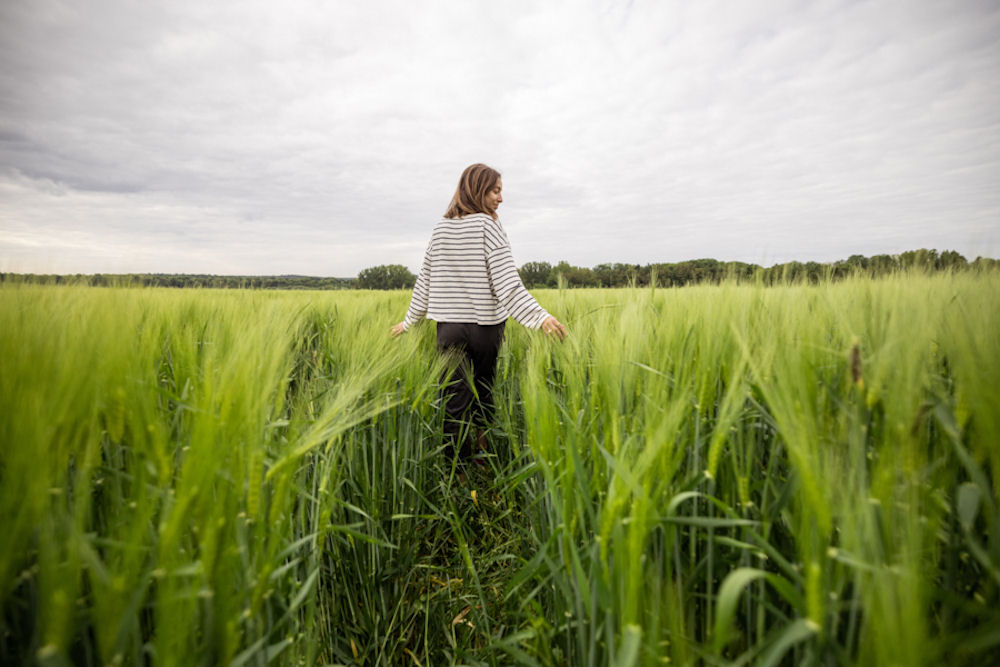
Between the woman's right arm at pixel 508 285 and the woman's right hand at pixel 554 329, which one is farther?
the woman's right arm at pixel 508 285

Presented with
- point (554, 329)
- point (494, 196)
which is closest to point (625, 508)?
point (554, 329)

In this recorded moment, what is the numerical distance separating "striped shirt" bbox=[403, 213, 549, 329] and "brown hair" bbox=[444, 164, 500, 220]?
76 mm

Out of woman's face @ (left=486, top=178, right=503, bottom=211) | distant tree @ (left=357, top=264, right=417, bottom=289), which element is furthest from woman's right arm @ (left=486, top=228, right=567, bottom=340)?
distant tree @ (left=357, top=264, right=417, bottom=289)

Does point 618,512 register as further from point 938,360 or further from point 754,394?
point 938,360

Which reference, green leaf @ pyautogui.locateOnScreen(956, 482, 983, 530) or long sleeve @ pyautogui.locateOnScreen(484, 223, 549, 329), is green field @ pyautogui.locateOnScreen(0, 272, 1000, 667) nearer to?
green leaf @ pyautogui.locateOnScreen(956, 482, 983, 530)

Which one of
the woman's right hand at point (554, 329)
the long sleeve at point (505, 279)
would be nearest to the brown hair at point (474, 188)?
the long sleeve at point (505, 279)

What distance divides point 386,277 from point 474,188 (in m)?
27.9

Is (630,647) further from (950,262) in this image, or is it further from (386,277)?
(386,277)

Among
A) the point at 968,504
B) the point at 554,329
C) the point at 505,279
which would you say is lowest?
the point at 968,504

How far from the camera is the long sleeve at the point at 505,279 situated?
2.31m

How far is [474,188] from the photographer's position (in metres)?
2.57

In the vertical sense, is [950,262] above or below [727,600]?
above

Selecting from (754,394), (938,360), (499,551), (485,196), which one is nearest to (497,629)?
(499,551)

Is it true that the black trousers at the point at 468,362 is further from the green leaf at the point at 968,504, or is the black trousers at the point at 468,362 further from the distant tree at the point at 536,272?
the distant tree at the point at 536,272
